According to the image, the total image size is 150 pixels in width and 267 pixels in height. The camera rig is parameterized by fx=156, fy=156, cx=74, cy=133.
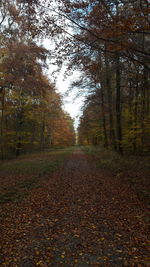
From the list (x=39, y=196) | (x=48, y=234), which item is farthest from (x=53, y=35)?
(x=48, y=234)

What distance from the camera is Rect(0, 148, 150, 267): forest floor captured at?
3.19 metres

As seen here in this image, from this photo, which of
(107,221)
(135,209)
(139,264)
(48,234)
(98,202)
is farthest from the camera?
(98,202)

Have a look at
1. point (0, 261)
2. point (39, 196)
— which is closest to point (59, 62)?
point (39, 196)

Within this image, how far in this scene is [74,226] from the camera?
14.2 feet

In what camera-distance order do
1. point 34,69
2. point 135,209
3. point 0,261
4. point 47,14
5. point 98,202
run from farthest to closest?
point 34,69, point 47,14, point 98,202, point 135,209, point 0,261

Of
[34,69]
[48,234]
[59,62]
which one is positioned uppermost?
[34,69]

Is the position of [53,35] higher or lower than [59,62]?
higher

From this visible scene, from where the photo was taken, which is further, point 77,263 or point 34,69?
point 34,69

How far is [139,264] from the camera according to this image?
116 inches

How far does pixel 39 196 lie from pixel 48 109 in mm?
19229

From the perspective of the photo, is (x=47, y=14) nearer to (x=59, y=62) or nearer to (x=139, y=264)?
(x=59, y=62)

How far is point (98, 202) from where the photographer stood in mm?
5832

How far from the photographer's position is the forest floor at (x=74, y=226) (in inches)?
126

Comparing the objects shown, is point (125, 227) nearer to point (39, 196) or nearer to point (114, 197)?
point (114, 197)
